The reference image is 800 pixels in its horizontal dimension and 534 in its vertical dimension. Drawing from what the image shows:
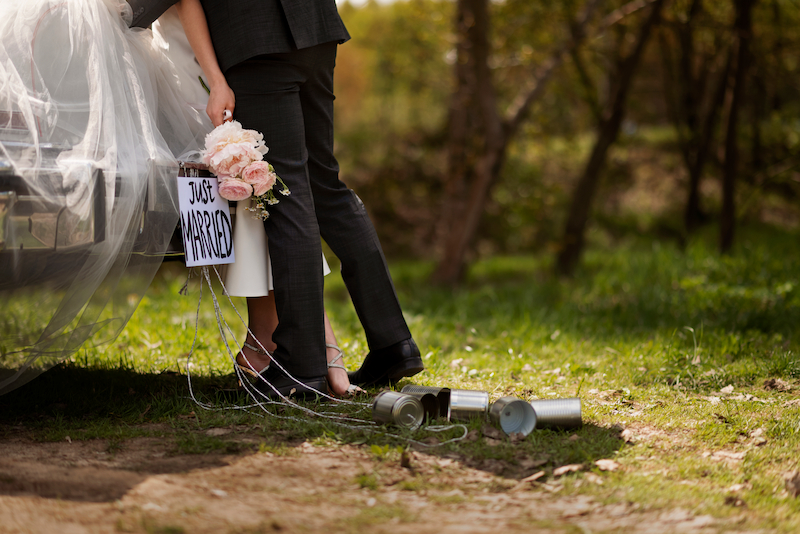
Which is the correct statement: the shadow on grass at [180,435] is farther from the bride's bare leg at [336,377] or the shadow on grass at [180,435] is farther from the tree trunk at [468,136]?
the tree trunk at [468,136]

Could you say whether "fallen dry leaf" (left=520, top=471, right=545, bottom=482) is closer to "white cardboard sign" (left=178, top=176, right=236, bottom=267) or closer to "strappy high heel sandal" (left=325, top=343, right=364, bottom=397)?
"strappy high heel sandal" (left=325, top=343, right=364, bottom=397)

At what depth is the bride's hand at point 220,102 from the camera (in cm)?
227

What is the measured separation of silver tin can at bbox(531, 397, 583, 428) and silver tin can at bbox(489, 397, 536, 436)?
3 centimetres

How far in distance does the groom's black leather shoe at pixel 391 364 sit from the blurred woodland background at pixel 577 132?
3.84 meters

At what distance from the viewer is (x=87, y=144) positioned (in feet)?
6.70

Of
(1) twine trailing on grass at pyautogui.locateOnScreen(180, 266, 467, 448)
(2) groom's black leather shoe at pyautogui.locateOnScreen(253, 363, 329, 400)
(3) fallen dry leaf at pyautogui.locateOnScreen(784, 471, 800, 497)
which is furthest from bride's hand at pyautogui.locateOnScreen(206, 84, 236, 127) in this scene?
(3) fallen dry leaf at pyautogui.locateOnScreen(784, 471, 800, 497)

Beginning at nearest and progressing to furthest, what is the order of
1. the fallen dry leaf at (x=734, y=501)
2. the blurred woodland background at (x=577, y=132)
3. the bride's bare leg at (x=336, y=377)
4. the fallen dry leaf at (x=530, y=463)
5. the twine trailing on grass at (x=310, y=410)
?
the fallen dry leaf at (x=734, y=501) → the fallen dry leaf at (x=530, y=463) → the twine trailing on grass at (x=310, y=410) → the bride's bare leg at (x=336, y=377) → the blurred woodland background at (x=577, y=132)

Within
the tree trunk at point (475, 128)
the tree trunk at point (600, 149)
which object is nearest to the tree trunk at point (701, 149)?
the tree trunk at point (600, 149)

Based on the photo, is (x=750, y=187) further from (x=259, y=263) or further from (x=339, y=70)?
(x=339, y=70)

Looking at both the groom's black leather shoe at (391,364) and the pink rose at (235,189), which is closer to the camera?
the pink rose at (235,189)

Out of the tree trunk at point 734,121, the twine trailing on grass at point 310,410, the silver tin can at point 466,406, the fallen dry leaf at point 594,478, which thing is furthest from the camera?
the tree trunk at point 734,121

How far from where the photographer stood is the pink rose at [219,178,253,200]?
221 centimetres

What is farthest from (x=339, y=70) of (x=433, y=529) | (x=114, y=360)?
(x=433, y=529)

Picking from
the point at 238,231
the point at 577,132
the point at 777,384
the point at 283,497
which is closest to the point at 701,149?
the point at 577,132
